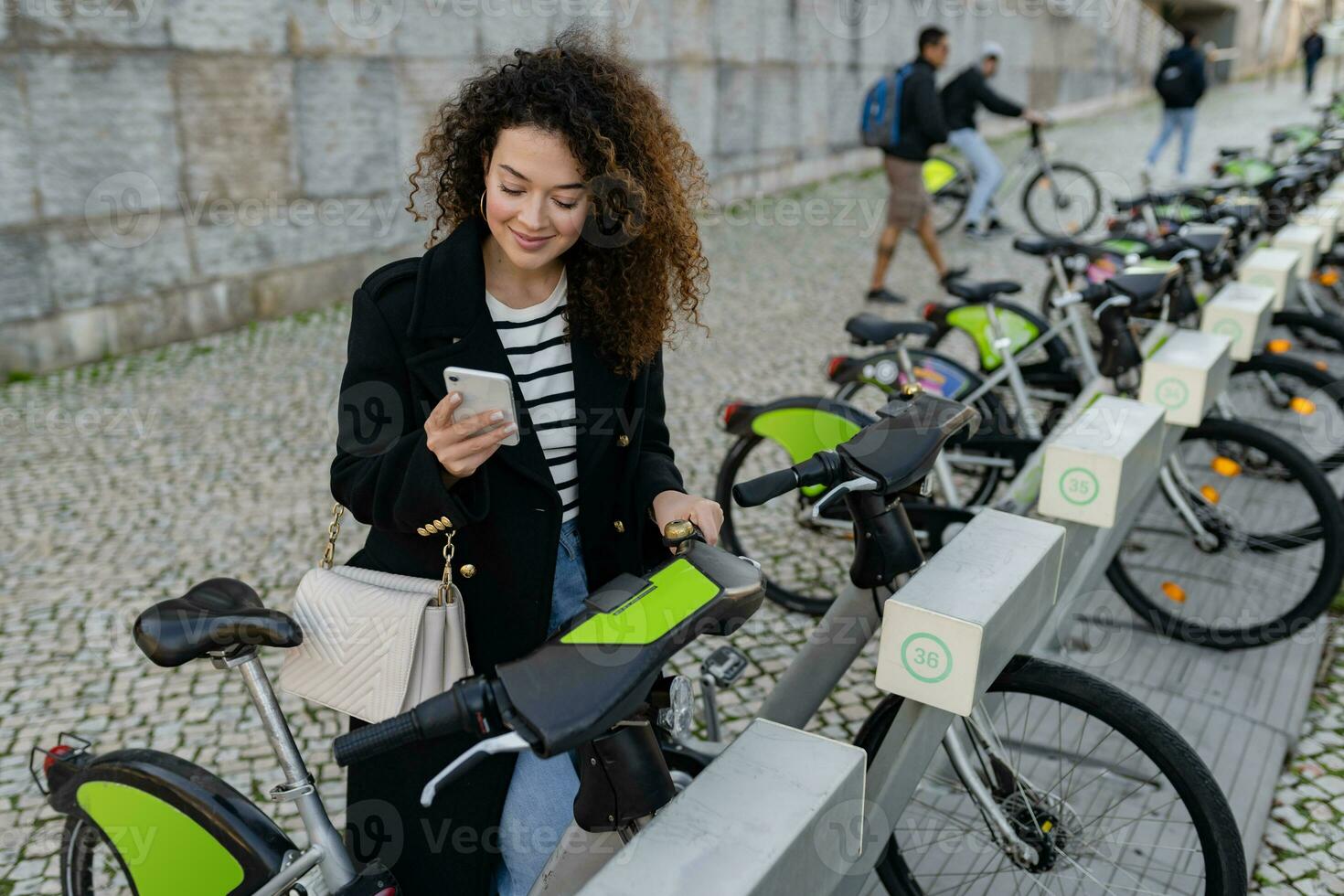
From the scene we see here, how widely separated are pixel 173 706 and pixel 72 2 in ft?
16.3

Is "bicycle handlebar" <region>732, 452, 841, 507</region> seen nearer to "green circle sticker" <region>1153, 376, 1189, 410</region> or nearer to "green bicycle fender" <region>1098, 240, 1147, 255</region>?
"green circle sticker" <region>1153, 376, 1189, 410</region>

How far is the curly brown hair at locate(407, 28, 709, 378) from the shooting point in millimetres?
1812

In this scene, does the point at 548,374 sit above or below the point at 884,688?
above

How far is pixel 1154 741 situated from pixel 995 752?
0.30 meters

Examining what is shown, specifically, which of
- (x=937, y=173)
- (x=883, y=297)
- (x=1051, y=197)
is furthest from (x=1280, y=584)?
(x=1051, y=197)

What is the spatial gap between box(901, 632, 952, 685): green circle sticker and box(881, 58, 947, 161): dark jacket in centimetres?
758

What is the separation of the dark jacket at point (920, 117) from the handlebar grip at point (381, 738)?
8.30 meters

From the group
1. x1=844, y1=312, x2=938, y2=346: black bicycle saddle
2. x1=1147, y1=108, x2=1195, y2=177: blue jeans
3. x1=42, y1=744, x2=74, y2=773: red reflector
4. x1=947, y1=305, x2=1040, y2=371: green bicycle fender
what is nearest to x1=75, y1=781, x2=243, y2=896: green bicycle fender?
x1=42, y1=744, x2=74, y2=773: red reflector

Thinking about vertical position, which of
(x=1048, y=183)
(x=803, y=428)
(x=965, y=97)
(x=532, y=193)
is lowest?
(x=803, y=428)

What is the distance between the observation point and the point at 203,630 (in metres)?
1.71

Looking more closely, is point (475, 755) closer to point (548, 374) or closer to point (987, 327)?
point (548, 374)

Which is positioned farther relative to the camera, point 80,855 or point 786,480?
point 80,855

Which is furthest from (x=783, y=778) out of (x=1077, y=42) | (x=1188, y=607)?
(x=1077, y=42)

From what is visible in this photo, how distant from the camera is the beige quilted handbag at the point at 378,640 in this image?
176 centimetres
